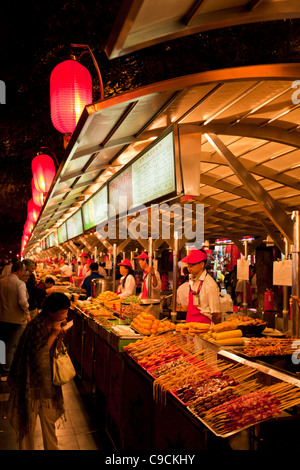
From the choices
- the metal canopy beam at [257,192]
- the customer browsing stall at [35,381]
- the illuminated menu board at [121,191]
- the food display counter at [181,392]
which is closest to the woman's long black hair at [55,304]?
the customer browsing stall at [35,381]

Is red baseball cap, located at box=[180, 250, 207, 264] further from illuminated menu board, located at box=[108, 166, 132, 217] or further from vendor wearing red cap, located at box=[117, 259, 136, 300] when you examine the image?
vendor wearing red cap, located at box=[117, 259, 136, 300]

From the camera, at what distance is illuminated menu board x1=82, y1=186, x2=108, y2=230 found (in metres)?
7.91

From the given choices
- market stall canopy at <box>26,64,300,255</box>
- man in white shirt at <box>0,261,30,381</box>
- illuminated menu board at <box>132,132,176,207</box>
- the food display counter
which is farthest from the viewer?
man in white shirt at <box>0,261,30,381</box>

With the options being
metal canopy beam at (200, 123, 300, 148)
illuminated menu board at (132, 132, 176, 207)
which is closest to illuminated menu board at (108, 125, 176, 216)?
illuminated menu board at (132, 132, 176, 207)

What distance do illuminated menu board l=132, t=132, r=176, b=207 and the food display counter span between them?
181cm

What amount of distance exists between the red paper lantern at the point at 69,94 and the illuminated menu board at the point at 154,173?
1582mm

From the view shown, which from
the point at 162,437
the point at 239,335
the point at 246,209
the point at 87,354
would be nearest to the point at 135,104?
the point at 239,335

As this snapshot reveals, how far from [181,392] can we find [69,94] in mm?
4784

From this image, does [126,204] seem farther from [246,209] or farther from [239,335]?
[246,209]

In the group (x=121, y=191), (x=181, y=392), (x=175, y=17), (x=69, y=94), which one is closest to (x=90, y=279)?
(x=121, y=191)

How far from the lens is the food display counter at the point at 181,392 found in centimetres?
289

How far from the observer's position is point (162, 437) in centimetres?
383

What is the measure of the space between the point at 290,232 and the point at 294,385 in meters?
2.12

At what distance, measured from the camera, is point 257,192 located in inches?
199
